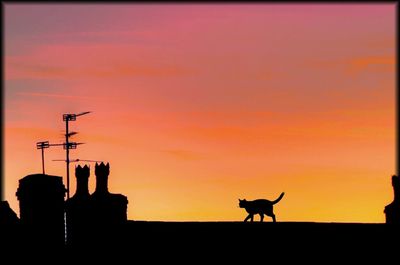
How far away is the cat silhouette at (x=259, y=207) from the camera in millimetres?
38938

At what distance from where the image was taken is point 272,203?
39.0 meters

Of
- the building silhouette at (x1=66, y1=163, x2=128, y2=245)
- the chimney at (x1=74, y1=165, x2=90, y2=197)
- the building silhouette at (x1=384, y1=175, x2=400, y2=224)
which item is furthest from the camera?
the building silhouette at (x1=384, y1=175, x2=400, y2=224)

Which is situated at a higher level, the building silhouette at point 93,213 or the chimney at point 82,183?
the chimney at point 82,183

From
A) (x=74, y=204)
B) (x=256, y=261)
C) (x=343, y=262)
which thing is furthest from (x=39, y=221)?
(x=343, y=262)

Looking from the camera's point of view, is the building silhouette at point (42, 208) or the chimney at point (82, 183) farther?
the chimney at point (82, 183)

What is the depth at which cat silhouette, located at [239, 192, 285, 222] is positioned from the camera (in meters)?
38.9

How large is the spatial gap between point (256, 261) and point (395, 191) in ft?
19.0

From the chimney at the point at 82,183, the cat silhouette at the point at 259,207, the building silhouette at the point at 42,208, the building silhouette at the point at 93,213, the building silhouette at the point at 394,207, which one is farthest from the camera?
the building silhouette at the point at 394,207

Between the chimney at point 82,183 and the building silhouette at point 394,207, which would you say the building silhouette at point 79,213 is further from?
the building silhouette at point 394,207

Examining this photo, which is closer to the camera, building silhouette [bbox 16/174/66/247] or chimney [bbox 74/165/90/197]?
building silhouette [bbox 16/174/66/247]

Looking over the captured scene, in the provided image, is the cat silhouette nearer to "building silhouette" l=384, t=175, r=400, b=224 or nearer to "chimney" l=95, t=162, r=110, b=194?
"building silhouette" l=384, t=175, r=400, b=224

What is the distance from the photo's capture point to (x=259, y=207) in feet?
128

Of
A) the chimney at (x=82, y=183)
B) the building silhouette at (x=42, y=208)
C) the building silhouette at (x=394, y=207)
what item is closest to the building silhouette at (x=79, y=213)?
the chimney at (x=82, y=183)

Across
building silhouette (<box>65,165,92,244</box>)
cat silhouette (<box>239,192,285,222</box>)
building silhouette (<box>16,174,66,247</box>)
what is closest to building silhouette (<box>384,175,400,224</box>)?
cat silhouette (<box>239,192,285,222</box>)
